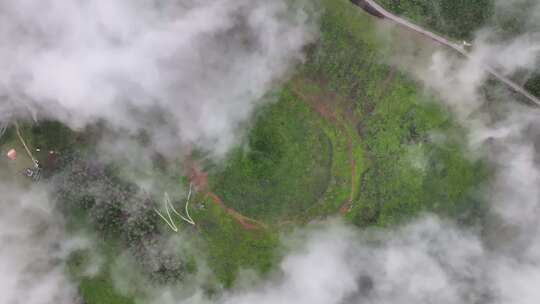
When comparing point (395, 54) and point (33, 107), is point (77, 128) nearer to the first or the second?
point (33, 107)

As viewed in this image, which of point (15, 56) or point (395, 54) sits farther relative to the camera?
point (395, 54)

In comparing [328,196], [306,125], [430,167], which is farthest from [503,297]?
[306,125]

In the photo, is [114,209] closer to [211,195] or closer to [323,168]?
[211,195]

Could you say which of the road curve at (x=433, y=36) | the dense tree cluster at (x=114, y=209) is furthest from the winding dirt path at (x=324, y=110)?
the dense tree cluster at (x=114, y=209)

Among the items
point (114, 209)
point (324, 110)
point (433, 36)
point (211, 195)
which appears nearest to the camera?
point (114, 209)

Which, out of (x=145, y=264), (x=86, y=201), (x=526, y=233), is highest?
(x=526, y=233)

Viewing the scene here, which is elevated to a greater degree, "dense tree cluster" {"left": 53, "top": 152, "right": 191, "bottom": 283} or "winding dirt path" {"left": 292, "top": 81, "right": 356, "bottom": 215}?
"winding dirt path" {"left": 292, "top": 81, "right": 356, "bottom": 215}

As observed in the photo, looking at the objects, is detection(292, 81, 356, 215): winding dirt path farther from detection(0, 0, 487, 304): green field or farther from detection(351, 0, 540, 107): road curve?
detection(351, 0, 540, 107): road curve

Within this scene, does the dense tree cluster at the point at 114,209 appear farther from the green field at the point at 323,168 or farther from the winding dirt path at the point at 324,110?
the winding dirt path at the point at 324,110

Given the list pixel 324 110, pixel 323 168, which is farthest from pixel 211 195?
pixel 324 110

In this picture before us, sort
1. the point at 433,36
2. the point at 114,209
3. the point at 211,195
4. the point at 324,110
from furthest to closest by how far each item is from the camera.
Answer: the point at 433,36, the point at 211,195, the point at 324,110, the point at 114,209

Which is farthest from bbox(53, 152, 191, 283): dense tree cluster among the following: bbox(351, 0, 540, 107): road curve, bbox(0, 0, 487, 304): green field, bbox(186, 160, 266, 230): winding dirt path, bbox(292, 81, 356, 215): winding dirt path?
bbox(351, 0, 540, 107): road curve
